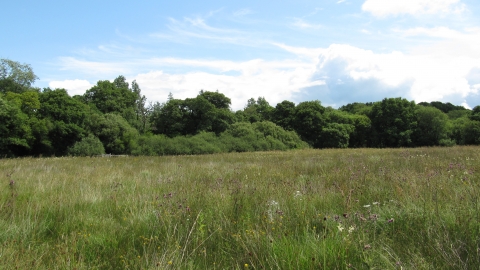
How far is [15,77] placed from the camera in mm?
51031

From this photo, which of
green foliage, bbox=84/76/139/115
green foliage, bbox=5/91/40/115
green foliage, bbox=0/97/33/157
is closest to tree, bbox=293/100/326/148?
green foliage, bbox=84/76/139/115

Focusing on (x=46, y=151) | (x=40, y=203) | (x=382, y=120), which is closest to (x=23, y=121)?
(x=46, y=151)

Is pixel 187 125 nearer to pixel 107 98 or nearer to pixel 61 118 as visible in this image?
pixel 107 98

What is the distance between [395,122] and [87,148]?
156ft

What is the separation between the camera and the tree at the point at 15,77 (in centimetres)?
4962

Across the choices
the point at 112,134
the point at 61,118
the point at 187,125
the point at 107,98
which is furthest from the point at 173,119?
the point at 61,118

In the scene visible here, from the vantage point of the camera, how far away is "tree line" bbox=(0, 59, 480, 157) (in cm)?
3712

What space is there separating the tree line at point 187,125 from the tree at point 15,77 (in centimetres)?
13

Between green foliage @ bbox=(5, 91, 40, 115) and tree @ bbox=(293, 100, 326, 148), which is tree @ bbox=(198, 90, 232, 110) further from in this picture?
green foliage @ bbox=(5, 91, 40, 115)

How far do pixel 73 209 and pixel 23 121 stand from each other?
40607 mm

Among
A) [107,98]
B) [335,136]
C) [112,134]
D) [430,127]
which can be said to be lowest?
[335,136]

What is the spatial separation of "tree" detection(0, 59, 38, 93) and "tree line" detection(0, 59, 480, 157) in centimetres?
13

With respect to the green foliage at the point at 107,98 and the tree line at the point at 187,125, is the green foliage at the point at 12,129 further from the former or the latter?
the green foliage at the point at 107,98

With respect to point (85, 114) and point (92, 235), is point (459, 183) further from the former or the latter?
point (85, 114)
